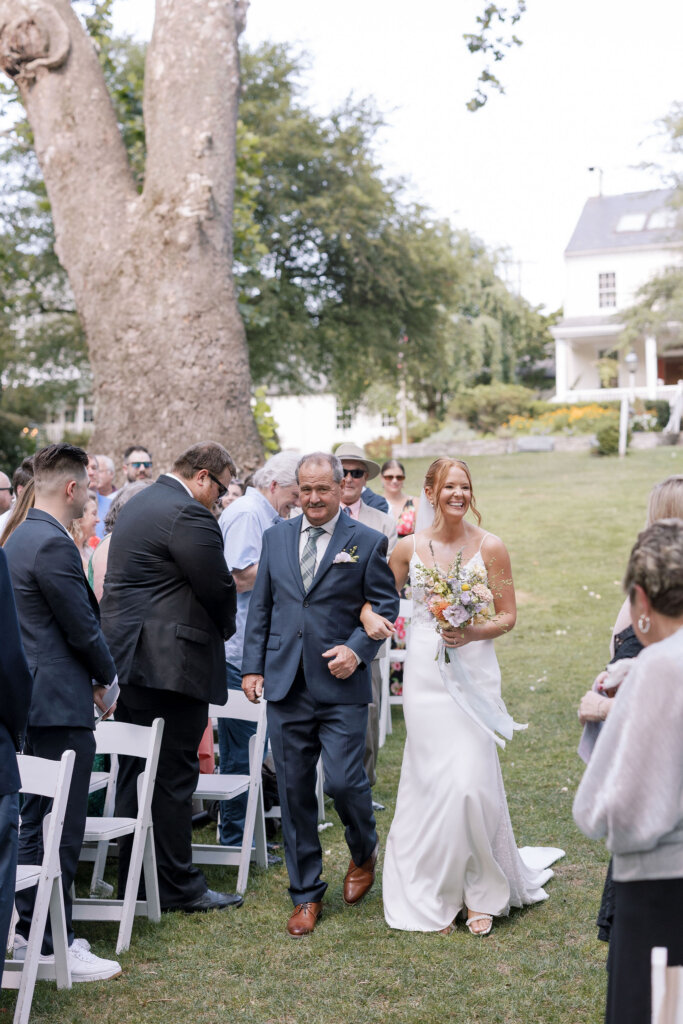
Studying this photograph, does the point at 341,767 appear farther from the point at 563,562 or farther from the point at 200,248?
the point at 563,562

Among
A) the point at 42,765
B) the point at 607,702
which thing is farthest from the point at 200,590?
the point at 607,702

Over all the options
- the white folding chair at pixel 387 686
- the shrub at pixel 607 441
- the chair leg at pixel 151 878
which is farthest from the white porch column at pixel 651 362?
the chair leg at pixel 151 878

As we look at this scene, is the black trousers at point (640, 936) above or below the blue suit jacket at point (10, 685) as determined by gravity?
below

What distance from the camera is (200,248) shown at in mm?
10805

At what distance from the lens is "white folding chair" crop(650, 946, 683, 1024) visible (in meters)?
2.87

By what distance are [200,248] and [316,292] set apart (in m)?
21.5

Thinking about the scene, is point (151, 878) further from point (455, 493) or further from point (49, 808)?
point (455, 493)

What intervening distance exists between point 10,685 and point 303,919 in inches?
94.7

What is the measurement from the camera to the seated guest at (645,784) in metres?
2.77

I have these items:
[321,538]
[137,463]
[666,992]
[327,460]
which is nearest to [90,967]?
[321,538]

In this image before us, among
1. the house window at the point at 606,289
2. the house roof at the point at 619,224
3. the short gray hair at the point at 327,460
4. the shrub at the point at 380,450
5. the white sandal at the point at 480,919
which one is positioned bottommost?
the white sandal at the point at 480,919

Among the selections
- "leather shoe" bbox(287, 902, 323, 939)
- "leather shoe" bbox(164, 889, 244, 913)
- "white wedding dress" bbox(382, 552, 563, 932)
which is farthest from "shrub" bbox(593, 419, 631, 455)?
"leather shoe" bbox(287, 902, 323, 939)

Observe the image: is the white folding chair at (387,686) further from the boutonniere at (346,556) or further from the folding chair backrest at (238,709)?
the boutonniere at (346,556)

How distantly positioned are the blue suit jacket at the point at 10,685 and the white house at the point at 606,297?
4280cm
